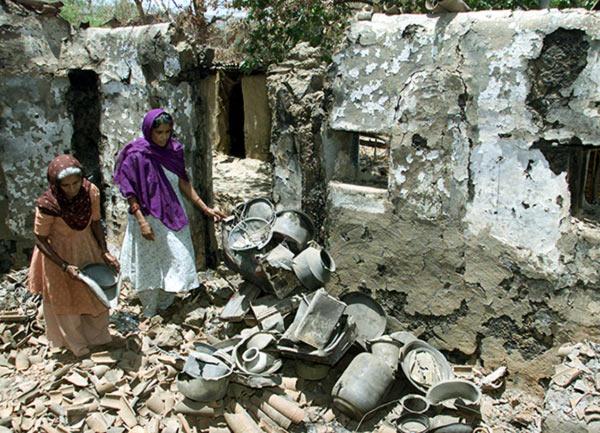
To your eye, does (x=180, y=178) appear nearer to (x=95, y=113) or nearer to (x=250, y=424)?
(x=95, y=113)

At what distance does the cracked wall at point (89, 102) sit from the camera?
216 inches

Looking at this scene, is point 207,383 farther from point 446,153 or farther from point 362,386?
point 446,153

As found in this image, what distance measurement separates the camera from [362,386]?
3.85m

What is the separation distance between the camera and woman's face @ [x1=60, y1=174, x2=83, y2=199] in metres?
3.90

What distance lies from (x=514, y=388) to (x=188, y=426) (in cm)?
233

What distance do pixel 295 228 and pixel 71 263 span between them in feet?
5.45

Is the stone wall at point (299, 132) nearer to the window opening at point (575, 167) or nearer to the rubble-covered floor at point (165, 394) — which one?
the rubble-covered floor at point (165, 394)

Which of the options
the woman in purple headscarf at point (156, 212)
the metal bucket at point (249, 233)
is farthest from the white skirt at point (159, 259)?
the metal bucket at point (249, 233)

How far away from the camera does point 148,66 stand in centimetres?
548

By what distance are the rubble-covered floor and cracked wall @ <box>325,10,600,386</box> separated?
0.35 meters

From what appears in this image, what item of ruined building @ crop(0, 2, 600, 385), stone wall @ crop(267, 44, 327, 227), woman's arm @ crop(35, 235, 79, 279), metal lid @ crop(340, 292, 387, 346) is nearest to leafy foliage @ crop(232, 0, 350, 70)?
ruined building @ crop(0, 2, 600, 385)

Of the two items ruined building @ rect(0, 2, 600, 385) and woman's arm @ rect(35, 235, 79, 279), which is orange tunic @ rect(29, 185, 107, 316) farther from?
ruined building @ rect(0, 2, 600, 385)

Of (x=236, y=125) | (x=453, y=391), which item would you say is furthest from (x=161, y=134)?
(x=236, y=125)

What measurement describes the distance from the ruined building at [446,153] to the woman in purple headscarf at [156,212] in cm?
81
